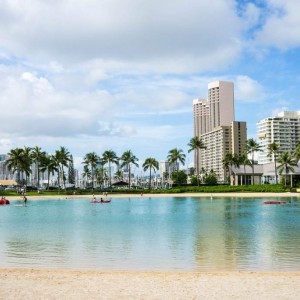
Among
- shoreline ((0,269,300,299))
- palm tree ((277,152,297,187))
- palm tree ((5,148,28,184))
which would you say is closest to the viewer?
shoreline ((0,269,300,299))

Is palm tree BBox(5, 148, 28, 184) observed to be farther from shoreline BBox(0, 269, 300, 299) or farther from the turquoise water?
shoreline BBox(0, 269, 300, 299)

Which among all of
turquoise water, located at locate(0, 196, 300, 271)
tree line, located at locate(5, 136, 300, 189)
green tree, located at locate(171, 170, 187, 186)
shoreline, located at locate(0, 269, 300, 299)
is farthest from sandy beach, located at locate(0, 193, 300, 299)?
green tree, located at locate(171, 170, 187, 186)

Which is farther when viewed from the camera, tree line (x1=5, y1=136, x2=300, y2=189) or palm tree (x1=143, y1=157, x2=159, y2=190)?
palm tree (x1=143, y1=157, x2=159, y2=190)

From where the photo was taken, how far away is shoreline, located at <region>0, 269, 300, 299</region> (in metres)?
12.4

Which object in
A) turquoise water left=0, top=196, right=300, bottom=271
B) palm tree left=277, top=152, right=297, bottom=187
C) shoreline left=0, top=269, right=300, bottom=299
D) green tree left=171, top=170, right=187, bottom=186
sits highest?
palm tree left=277, top=152, right=297, bottom=187

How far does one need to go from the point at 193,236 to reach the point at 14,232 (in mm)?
14845

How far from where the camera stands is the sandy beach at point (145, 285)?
12453mm

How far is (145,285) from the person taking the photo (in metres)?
14.0

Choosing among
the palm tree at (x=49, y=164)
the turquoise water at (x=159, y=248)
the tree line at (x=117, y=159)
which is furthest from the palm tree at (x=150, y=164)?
the turquoise water at (x=159, y=248)

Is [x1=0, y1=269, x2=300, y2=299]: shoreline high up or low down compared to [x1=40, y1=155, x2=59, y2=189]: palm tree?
down

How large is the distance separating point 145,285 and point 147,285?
7 cm

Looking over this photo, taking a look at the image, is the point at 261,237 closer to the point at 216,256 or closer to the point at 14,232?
the point at 216,256

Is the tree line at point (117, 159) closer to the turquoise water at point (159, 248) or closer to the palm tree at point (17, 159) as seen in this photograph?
the palm tree at point (17, 159)

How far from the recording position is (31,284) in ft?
46.5
